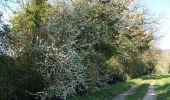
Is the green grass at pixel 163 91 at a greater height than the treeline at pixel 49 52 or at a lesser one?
lesser

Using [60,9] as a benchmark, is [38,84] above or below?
below

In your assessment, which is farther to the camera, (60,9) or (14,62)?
(60,9)

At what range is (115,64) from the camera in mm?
44469

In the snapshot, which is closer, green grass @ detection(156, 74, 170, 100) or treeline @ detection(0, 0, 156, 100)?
treeline @ detection(0, 0, 156, 100)

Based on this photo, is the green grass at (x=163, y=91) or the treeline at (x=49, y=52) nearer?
the treeline at (x=49, y=52)

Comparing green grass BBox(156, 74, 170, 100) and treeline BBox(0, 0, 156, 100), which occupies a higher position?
treeline BBox(0, 0, 156, 100)

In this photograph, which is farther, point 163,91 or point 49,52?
point 163,91

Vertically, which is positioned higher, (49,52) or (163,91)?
(49,52)

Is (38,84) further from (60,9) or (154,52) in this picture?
(154,52)

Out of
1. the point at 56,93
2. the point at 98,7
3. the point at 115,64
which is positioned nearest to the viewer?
the point at 56,93

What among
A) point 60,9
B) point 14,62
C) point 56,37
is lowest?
point 14,62

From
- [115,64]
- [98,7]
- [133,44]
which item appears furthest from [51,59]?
[115,64]

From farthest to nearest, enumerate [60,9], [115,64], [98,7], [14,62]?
[115,64] → [98,7] → [60,9] → [14,62]

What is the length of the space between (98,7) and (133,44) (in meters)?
10.7
